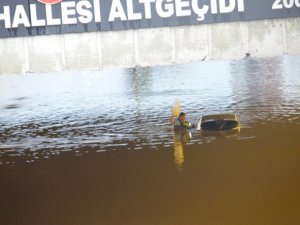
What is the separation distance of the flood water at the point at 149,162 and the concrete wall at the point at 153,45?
20.0ft

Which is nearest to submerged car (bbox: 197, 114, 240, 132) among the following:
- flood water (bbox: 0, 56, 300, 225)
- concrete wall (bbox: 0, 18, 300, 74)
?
flood water (bbox: 0, 56, 300, 225)

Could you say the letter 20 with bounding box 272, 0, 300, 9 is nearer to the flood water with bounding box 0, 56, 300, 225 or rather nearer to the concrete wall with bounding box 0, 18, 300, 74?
the concrete wall with bounding box 0, 18, 300, 74

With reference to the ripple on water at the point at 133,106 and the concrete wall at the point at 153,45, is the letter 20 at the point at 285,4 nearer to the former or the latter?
the concrete wall at the point at 153,45

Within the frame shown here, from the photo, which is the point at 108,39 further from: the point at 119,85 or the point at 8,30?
the point at 8,30

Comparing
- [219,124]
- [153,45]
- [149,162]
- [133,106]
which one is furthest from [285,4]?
[149,162]

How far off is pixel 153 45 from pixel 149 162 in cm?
2790

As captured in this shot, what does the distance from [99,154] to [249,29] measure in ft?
94.5

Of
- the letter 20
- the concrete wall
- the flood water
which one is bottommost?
the flood water

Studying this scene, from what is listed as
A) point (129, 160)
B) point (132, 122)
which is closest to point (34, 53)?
point (132, 122)

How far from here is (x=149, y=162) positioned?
21297mm

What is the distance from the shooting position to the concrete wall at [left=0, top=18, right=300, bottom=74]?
47719mm

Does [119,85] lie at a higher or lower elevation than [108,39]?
lower

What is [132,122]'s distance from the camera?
31.6 metres

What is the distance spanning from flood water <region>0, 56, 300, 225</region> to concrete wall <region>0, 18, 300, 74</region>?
6.08 m
